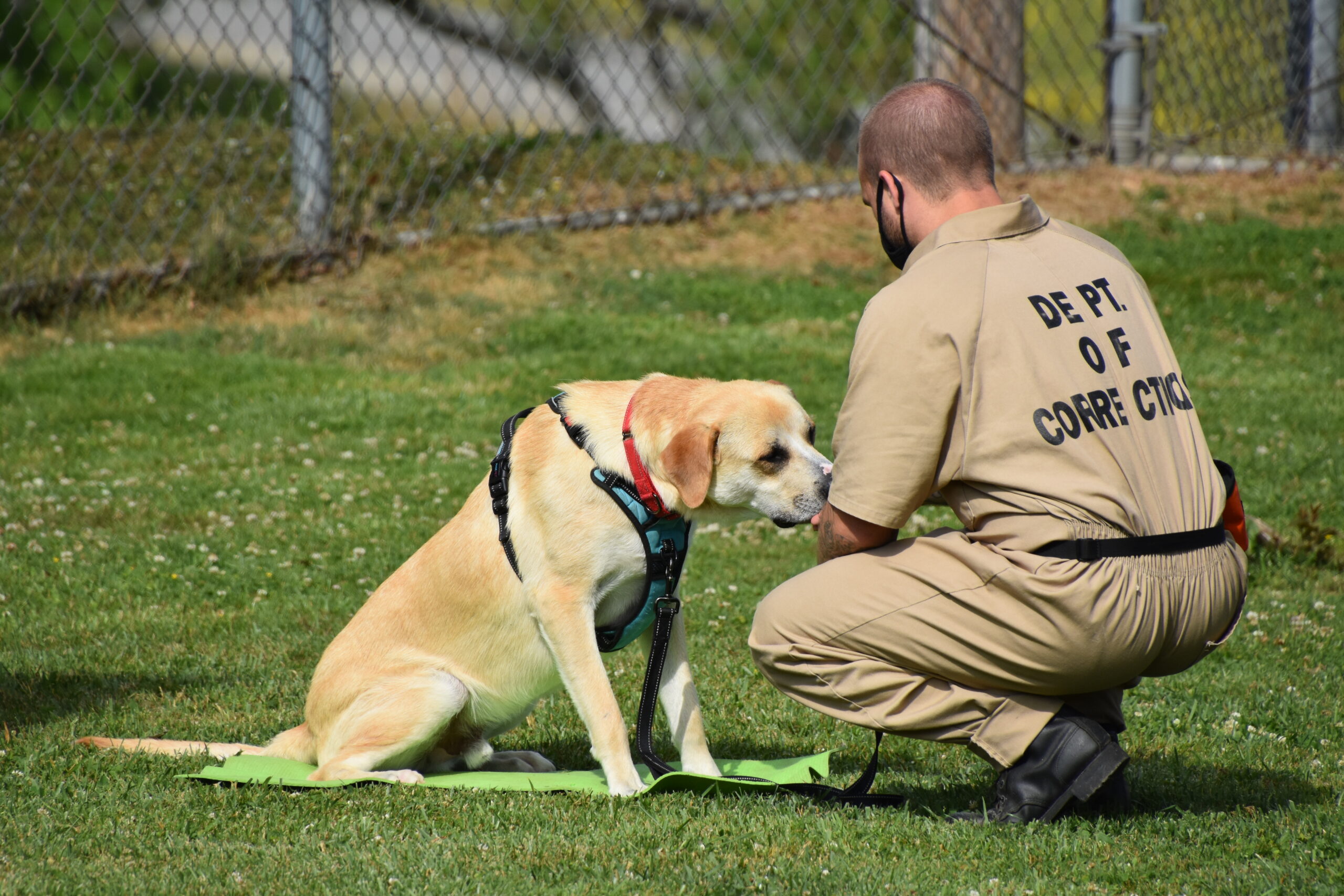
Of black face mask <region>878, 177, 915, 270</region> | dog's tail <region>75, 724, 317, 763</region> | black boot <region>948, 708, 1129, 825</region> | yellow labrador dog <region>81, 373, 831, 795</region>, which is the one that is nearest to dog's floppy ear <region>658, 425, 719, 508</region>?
yellow labrador dog <region>81, 373, 831, 795</region>

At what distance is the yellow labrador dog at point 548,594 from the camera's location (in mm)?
3668

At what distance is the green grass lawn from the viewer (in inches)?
124

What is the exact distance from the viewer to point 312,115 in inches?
419

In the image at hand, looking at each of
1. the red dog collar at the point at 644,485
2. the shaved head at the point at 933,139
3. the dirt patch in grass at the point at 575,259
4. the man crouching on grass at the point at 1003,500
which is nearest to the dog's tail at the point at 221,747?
the red dog collar at the point at 644,485

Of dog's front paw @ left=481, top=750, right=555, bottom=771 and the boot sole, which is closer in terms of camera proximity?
the boot sole

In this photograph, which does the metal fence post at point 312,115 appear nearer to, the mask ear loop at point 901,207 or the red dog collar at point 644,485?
the red dog collar at point 644,485

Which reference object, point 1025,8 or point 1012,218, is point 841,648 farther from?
point 1025,8

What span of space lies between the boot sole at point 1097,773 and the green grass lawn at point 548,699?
11 centimetres

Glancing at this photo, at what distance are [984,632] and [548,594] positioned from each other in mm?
1318

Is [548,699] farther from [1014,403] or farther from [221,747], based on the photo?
[1014,403]

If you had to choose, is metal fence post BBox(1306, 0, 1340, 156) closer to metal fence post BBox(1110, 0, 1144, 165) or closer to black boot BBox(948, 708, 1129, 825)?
metal fence post BBox(1110, 0, 1144, 165)

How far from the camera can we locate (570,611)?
367 cm

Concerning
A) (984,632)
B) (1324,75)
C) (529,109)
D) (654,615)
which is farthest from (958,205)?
(1324,75)

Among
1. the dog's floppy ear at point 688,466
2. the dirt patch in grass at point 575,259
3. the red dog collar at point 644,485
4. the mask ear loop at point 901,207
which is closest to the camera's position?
the mask ear loop at point 901,207
